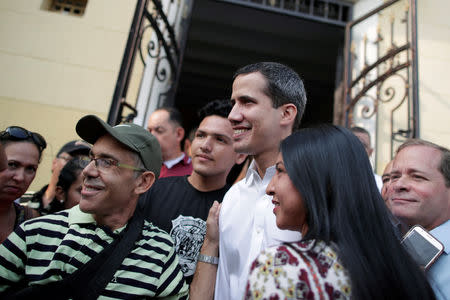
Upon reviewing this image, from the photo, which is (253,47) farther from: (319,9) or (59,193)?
(59,193)

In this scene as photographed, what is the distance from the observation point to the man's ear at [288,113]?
1.63m

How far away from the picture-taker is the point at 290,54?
230 inches

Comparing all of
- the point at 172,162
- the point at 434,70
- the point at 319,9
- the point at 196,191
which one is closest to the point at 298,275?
the point at 196,191

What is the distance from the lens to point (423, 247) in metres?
1.17

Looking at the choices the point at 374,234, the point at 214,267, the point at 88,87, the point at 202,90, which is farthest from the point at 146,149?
the point at 202,90

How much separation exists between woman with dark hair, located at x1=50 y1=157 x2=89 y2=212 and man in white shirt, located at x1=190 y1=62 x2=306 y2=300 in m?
1.12

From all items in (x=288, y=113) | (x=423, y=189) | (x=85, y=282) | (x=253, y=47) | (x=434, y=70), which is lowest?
(x=85, y=282)

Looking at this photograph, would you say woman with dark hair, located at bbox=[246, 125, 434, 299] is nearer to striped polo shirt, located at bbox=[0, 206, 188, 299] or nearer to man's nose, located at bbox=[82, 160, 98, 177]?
striped polo shirt, located at bbox=[0, 206, 188, 299]

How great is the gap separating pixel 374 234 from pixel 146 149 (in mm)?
1011

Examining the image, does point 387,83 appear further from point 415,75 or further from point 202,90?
point 202,90

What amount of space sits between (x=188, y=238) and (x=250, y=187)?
1.33 ft

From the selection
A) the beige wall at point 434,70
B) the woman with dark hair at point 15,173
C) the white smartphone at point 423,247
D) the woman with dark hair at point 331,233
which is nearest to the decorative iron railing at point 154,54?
the woman with dark hair at point 15,173

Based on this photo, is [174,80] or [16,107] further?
[174,80]

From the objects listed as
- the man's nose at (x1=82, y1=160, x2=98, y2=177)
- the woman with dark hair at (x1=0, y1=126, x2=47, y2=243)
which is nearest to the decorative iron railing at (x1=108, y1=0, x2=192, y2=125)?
the woman with dark hair at (x1=0, y1=126, x2=47, y2=243)
